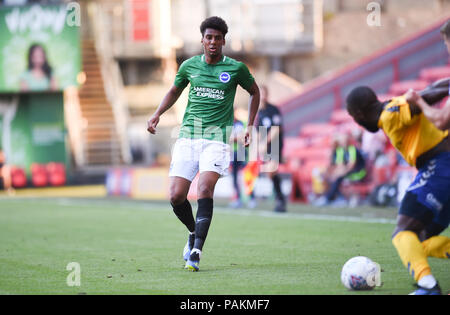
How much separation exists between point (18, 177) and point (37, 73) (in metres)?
3.52

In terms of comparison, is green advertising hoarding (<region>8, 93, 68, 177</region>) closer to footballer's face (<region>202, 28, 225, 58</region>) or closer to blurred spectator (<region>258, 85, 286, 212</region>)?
blurred spectator (<region>258, 85, 286, 212</region>)

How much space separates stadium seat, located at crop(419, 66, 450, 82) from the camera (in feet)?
68.7

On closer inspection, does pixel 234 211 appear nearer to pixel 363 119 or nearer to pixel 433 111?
pixel 363 119

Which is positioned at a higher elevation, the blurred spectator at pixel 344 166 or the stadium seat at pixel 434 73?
the stadium seat at pixel 434 73

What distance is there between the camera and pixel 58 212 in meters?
17.0

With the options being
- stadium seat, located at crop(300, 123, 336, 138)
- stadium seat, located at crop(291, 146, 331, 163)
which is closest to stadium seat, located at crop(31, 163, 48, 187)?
stadium seat, located at crop(300, 123, 336, 138)

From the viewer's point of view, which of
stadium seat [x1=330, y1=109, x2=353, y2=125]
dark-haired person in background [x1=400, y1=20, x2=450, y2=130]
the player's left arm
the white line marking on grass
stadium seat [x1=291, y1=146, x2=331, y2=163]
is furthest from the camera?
stadium seat [x1=330, y1=109, x2=353, y2=125]

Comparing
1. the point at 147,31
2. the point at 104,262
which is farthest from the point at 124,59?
the point at 104,262

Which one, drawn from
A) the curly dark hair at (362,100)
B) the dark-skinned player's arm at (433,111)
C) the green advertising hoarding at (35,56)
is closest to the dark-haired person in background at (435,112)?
the dark-skinned player's arm at (433,111)

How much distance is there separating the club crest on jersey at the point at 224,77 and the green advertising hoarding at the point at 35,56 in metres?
19.6

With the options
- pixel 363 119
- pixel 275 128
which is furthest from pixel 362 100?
pixel 275 128

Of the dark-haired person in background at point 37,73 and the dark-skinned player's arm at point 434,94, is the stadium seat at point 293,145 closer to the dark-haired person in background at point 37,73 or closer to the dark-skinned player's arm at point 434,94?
the dark-haired person in background at point 37,73

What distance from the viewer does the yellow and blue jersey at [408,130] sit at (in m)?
6.20

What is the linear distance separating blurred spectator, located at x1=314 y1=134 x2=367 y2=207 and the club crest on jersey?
9568 mm
